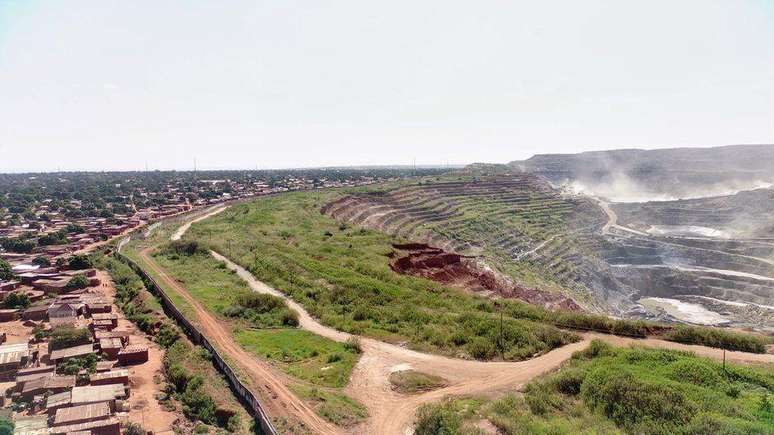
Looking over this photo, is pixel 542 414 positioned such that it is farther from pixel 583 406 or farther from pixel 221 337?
pixel 221 337

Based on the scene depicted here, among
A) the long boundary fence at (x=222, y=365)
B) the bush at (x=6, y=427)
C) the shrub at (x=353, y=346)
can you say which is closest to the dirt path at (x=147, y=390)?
the long boundary fence at (x=222, y=365)

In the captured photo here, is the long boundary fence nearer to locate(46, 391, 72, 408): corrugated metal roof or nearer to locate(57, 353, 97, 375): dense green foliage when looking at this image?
locate(57, 353, 97, 375): dense green foliage

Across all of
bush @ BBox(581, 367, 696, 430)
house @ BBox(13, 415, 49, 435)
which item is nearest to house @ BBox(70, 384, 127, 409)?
house @ BBox(13, 415, 49, 435)

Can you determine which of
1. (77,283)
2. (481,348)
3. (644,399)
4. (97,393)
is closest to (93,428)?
(97,393)

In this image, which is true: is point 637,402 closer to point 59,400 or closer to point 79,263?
point 59,400

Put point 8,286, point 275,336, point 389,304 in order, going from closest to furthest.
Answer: point 275,336 → point 389,304 → point 8,286

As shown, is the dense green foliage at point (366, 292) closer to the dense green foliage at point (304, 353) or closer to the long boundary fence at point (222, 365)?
the dense green foliage at point (304, 353)

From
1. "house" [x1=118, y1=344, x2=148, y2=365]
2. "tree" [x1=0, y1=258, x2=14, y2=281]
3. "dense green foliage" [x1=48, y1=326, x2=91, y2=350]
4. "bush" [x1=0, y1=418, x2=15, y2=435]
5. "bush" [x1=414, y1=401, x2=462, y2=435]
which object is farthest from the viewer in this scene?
"tree" [x1=0, y1=258, x2=14, y2=281]

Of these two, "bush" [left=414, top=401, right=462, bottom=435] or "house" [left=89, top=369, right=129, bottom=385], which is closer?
"bush" [left=414, top=401, right=462, bottom=435]
